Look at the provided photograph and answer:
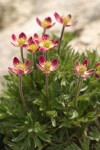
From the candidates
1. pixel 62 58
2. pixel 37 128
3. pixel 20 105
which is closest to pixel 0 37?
pixel 62 58

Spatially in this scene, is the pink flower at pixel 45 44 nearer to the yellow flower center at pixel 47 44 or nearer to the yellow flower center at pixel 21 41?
the yellow flower center at pixel 47 44

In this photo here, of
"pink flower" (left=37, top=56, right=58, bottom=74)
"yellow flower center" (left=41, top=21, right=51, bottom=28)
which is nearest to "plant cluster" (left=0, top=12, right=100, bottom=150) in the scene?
"pink flower" (left=37, top=56, right=58, bottom=74)

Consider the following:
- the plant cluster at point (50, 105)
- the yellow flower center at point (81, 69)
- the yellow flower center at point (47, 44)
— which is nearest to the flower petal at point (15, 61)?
the plant cluster at point (50, 105)

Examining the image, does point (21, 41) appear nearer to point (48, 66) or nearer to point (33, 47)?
point (33, 47)

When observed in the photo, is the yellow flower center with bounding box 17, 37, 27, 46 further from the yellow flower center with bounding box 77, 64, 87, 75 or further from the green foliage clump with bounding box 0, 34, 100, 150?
the yellow flower center with bounding box 77, 64, 87, 75

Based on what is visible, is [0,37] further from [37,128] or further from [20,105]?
[37,128]

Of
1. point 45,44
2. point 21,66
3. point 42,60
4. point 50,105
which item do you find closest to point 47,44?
point 45,44

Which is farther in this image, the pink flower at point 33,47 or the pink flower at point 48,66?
the pink flower at point 33,47

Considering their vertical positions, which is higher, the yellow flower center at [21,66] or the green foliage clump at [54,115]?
the yellow flower center at [21,66]
